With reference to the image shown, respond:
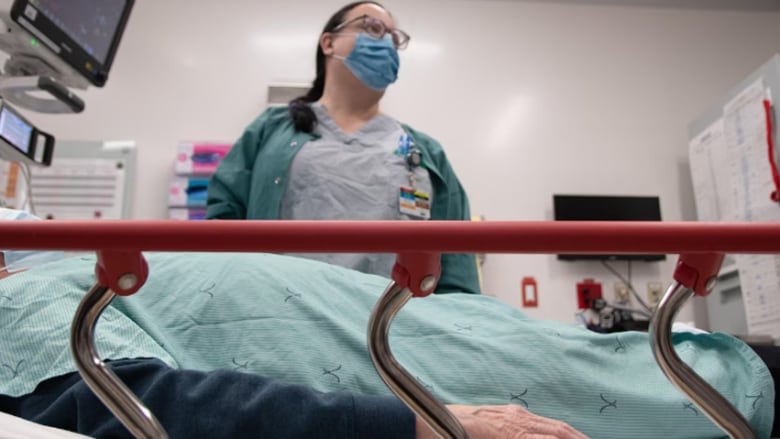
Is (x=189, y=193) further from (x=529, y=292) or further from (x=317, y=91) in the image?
(x=529, y=292)

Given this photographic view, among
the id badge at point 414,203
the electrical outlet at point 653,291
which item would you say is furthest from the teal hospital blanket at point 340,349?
the electrical outlet at point 653,291

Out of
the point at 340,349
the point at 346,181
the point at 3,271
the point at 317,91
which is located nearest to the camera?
the point at 340,349

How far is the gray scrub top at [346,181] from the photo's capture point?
1685 mm

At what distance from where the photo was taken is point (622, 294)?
10.3 feet

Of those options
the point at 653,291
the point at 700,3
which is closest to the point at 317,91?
the point at 653,291

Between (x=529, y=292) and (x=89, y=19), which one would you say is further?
(x=529, y=292)

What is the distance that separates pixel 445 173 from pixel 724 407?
1.42 meters

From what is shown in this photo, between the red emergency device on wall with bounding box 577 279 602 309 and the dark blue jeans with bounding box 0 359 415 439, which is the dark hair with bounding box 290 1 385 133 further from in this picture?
the red emergency device on wall with bounding box 577 279 602 309

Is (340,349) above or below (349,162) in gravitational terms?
below

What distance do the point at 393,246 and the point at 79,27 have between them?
5.71ft

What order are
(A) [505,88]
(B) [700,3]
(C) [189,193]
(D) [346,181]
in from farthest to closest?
(B) [700,3], (A) [505,88], (C) [189,193], (D) [346,181]

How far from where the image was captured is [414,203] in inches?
69.0

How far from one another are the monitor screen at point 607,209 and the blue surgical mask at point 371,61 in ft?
5.01

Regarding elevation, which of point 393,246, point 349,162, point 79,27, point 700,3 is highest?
point 700,3
